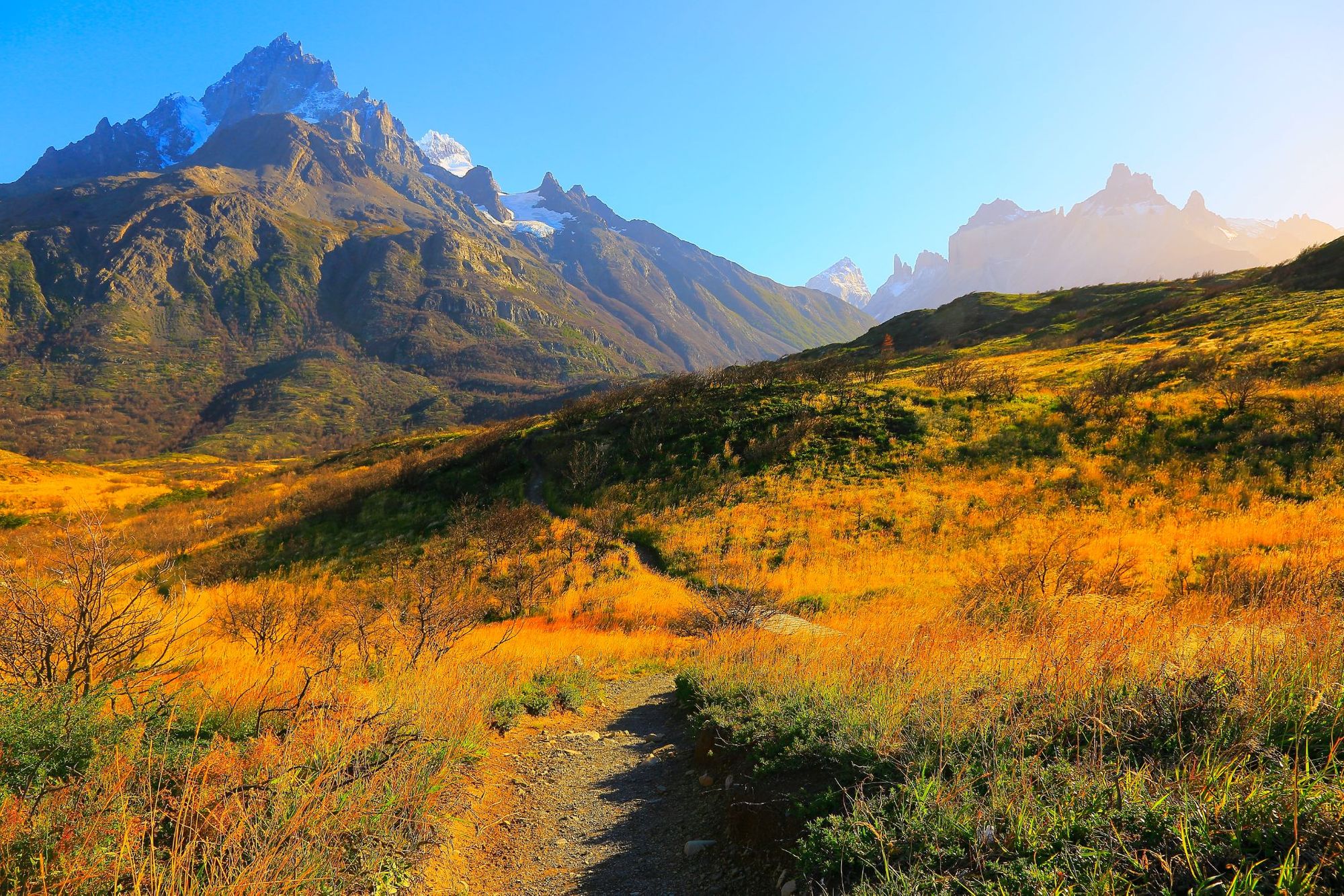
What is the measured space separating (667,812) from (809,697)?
1.71 m

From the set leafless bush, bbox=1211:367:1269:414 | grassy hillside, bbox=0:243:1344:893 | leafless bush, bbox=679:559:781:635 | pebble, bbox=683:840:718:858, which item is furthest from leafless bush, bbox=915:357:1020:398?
pebble, bbox=683:840:718:858

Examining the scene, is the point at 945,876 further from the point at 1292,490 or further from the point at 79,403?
the point at 79,403

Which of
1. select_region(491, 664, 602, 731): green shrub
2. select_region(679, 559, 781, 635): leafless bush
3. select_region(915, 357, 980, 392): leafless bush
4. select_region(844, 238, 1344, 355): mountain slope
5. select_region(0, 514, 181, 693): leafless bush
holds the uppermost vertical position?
select_region(844, 238, 1344, 355): mountain slope

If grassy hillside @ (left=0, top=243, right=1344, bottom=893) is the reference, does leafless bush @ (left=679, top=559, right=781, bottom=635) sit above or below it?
below

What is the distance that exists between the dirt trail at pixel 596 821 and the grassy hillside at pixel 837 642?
32 centimetres

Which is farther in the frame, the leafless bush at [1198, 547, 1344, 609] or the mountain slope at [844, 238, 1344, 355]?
the mountain slope at [844, 238, 1344, 355]

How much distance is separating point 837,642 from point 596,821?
4.29 meters

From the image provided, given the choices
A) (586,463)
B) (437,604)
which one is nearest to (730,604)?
(437,604)

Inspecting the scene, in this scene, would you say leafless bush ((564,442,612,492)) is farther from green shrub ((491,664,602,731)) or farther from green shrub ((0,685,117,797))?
green shrub ((0,685,117,797))

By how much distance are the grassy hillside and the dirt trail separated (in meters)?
0.32

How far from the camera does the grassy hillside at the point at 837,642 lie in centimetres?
271

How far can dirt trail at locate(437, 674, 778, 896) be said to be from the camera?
4.10 m

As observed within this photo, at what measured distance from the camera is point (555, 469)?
27.9 m

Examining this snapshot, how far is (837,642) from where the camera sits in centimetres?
802
